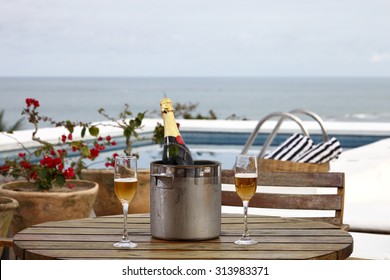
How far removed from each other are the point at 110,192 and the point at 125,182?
9.61ft

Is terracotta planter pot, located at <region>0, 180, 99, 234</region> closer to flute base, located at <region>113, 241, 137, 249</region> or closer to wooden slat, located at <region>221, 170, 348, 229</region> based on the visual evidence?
wooden slat, located at <region>221, 170, 348, 229</region>

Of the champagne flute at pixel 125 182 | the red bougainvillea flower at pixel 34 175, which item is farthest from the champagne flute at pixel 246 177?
the red bougainvillea flower at pixel 34 175

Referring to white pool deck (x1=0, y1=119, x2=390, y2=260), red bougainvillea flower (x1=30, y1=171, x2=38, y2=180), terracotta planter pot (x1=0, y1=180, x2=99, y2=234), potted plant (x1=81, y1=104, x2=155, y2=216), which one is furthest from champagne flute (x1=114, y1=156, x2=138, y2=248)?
potted plant (x1=81, y1=104, x2=155, y2=216)

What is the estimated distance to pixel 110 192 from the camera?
15.7 feet

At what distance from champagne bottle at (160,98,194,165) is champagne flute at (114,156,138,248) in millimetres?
127

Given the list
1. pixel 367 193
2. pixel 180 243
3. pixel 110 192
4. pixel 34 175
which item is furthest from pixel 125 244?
pixel 367 193

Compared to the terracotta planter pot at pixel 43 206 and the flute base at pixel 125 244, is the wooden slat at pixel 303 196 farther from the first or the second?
the terracotta planter pot at pixel 43 206

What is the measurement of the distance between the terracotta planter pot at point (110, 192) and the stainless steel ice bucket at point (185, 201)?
279 cm

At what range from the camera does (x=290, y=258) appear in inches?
68.5

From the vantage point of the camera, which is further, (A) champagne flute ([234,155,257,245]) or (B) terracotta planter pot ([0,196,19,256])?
(B) terracotta planter pot ([0,196,19,256])

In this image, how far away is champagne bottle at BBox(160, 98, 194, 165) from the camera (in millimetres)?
1947

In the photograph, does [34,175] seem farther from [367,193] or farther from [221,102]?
[221,102]

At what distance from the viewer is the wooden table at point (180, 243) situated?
1.78m
